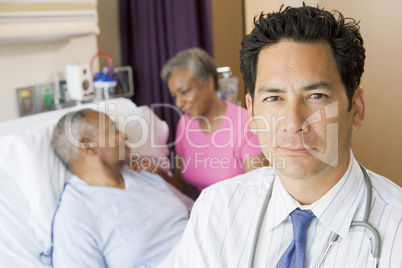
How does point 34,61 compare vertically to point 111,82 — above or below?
above

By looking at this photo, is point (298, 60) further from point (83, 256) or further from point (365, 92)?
point (83, 256)

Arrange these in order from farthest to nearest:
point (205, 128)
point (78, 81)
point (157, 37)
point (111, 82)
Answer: point (157, 37) < point (111, 82) < point (78, 81) < point (205, 128)

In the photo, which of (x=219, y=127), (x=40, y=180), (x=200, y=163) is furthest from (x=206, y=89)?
(x=40, y=180)

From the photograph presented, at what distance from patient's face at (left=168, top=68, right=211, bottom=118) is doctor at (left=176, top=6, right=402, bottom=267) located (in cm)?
92

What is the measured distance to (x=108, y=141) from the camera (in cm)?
186

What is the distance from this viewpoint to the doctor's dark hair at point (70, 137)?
1824mm

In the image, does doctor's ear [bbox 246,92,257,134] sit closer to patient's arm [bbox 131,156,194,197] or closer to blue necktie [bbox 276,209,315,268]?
blue necktie [bbox 276,209,315,268]

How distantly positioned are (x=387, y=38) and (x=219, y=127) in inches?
42.0

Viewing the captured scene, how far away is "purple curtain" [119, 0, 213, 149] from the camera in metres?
2.47

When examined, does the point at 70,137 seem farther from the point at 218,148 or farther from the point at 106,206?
the point at 218,148

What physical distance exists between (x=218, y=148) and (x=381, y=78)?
3.29 ft

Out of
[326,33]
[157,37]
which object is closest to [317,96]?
[326,33]

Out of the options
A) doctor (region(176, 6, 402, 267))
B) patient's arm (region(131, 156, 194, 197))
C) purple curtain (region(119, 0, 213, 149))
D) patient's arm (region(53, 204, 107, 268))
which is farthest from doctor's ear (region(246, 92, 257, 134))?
purple curtain (region(119, 0, 213, 149))

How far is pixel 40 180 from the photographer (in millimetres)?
1741
